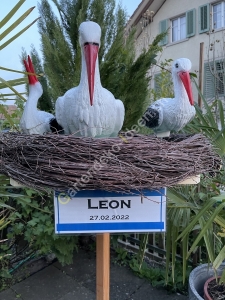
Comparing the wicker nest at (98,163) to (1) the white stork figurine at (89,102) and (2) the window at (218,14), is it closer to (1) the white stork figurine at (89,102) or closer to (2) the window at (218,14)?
(1) the white stork figurine at (89,102)

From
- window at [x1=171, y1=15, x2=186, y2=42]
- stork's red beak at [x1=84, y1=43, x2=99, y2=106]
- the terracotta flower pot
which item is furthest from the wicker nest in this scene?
window at [x1=171, y1=15, x2=186, y2=42]

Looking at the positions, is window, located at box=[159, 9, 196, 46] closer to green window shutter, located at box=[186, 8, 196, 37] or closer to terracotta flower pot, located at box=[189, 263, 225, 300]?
green window shutter, located at box=[186, 8, 196, 37]

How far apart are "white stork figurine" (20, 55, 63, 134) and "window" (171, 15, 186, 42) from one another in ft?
20.9

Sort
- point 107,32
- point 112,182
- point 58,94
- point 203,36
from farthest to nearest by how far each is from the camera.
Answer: point 203,36 < point 107,32 < point 58,94 < point 112,182

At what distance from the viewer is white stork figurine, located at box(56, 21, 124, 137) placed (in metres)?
0.81

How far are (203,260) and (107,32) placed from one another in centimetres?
187

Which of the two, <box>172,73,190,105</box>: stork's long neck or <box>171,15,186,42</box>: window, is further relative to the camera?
<box>171,15,186,42</box>: window

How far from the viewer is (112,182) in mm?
692

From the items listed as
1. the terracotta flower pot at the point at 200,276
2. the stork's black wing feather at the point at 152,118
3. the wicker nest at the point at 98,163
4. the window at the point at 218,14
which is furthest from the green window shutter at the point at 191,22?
the wicker nest at the point at 98,163

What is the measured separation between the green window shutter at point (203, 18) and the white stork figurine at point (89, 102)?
586cm

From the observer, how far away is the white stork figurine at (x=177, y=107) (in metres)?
0.99

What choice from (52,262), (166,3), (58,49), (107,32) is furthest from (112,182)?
(166,3)

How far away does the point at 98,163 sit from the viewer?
0.70 metres

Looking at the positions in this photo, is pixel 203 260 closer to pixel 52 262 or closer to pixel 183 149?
pixel 52 262
